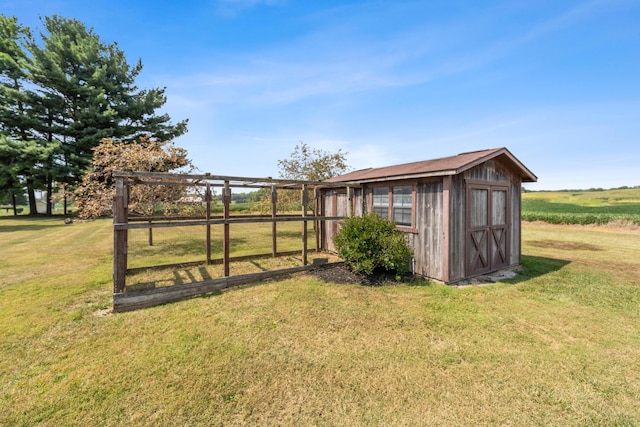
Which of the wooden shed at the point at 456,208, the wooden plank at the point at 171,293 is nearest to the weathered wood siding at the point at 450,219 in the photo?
the wooden shed at the point at 456,208

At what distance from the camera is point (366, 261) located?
7.04 metres

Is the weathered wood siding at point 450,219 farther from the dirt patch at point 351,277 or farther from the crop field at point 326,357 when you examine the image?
the dirt patch at point 351,277

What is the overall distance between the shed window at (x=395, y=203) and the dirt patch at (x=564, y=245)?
1024cm

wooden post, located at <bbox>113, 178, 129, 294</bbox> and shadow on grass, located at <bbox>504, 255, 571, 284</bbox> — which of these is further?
shadow on grass, located at <bbox>504, 255, 571, 284</bbox>

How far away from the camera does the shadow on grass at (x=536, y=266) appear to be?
7.62 metres

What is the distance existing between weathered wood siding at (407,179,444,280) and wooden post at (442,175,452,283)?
0.10m

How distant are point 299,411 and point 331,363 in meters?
0.90

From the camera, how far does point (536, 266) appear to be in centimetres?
892

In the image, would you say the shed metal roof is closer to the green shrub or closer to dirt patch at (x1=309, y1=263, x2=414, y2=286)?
the green shrub

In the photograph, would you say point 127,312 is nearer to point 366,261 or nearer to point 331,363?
point 331,363

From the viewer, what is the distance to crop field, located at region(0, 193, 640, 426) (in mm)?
2705

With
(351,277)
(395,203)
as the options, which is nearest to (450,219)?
(395,203)

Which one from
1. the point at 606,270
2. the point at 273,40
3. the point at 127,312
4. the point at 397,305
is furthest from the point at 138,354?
the point at 606,270

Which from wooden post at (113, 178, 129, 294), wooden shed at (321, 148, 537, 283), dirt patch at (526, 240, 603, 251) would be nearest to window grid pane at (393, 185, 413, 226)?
wooden shed at (321, 148, 537, 283)
